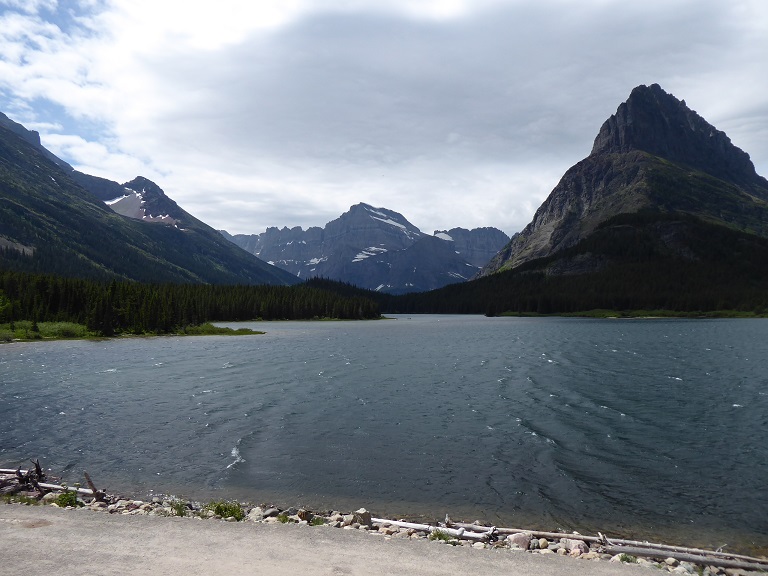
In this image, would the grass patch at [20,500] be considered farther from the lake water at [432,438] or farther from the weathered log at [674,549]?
the weathered log at [674,549]

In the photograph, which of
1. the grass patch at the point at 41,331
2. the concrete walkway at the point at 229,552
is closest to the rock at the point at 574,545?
the concrete walkway at the point at 229,552

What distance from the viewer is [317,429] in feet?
140

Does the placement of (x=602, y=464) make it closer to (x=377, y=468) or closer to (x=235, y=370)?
(x=377, y=468)

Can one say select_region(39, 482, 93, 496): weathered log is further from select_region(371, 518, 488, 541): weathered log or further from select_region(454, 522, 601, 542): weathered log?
select_region(454, 522, 601, 542): weathered log

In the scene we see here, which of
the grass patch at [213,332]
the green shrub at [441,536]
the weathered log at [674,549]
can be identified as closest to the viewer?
the weathered log at [674,549]

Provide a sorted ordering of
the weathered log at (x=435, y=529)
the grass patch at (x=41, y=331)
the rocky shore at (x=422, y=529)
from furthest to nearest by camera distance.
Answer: the grass patch at (x=41, y=331) < the weathered log at (x=435, y=529) < the rocky shore at (x=422, y=529)

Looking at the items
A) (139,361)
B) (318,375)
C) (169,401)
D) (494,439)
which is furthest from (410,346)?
(494,439)

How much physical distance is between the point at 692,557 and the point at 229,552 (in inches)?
697

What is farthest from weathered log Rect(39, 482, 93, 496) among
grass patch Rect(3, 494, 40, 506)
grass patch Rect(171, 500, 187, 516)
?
grass patch Rect(171, 500, 187, 516)

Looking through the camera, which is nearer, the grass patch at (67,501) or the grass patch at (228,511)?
the grass patch at (228,511)

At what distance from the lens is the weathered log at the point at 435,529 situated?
68.5ft

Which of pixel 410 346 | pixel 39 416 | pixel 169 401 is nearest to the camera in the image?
pixel 39 416

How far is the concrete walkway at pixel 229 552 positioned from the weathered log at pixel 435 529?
1.92m

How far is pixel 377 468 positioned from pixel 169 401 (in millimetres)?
31431
